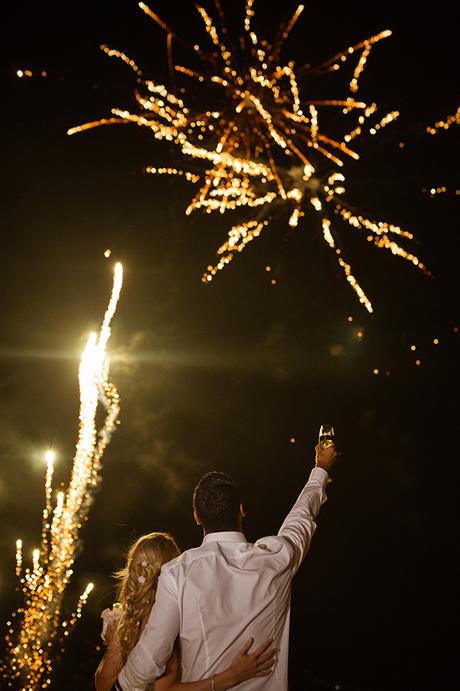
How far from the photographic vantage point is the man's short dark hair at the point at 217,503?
2.07 metres

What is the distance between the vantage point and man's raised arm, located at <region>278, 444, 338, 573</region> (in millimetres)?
2111

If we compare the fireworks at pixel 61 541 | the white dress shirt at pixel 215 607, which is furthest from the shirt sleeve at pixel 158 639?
the fireworks at pixel 61 541

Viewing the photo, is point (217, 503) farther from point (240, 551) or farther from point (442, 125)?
point (442, 125)

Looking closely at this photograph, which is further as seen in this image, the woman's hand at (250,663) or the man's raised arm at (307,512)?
the man's raised arm at (307,512)

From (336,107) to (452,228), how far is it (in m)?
3.42

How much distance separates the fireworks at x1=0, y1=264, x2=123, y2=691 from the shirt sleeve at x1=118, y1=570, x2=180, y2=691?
739 cm

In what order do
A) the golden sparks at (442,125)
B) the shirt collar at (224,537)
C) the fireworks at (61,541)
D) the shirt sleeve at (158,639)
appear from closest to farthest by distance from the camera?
the shirt sleeve at (158,639), the shirt collar at (224,537), the fireworks at (61,541), the golden sparks at (442,125)

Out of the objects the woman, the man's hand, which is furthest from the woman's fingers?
the man's hand

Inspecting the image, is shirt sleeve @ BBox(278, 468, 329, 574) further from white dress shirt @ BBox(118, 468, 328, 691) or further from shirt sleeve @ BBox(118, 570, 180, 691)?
shirt sleeve @ BBox(118, 570, 180, 691)

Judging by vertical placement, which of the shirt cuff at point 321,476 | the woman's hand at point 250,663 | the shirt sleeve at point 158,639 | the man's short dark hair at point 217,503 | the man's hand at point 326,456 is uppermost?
the man's hand at point 326,456

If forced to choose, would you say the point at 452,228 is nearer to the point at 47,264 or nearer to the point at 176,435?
the point at 176,435

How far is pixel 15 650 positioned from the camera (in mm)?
8703

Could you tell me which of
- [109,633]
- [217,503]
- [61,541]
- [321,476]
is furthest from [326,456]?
[61,541]

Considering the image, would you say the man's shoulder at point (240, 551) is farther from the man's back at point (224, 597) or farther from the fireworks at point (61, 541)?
the fireworks at point (61, 541)
